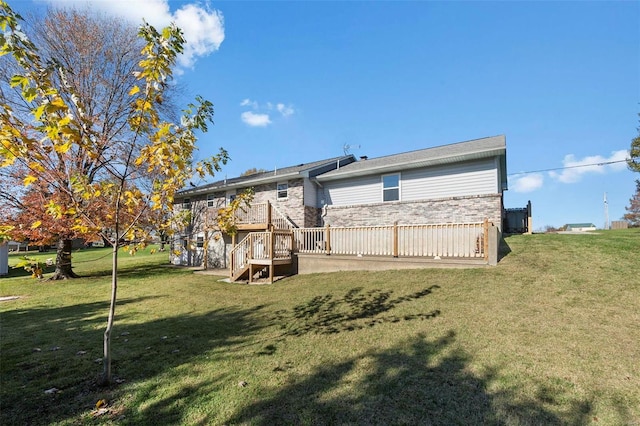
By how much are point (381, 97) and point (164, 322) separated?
14698 mm

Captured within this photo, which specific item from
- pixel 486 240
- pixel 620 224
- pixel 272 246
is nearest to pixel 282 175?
pixel 272 246

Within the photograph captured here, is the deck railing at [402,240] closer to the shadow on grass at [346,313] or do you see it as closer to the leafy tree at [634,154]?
the shadow on grass at [346,313]

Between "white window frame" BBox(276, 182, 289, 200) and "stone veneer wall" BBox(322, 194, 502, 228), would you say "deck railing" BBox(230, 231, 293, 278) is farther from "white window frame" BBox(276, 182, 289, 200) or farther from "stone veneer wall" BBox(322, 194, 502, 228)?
"white window frame" BBox(276, 182, 289, 200)

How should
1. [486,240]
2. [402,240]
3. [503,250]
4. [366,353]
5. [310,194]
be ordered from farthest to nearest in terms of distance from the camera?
[310,194] < [402,240] < [503,250] < [486,240] < [366,353]

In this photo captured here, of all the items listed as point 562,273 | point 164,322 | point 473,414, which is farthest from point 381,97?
point 473,414

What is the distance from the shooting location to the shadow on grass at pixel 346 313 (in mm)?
5859

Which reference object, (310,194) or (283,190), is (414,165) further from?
(283,190)

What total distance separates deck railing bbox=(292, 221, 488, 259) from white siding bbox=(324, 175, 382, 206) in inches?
132

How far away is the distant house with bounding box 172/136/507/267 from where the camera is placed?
11.6 m

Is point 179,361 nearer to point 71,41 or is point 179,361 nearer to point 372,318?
point 372,318

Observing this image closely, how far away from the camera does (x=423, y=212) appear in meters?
12.8

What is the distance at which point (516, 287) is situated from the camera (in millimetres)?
6914

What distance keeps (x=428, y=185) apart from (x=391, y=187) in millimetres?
1734

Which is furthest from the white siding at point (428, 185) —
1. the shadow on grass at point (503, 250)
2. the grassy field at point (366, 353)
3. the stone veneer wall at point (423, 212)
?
the grassy field at point (366, 353)
